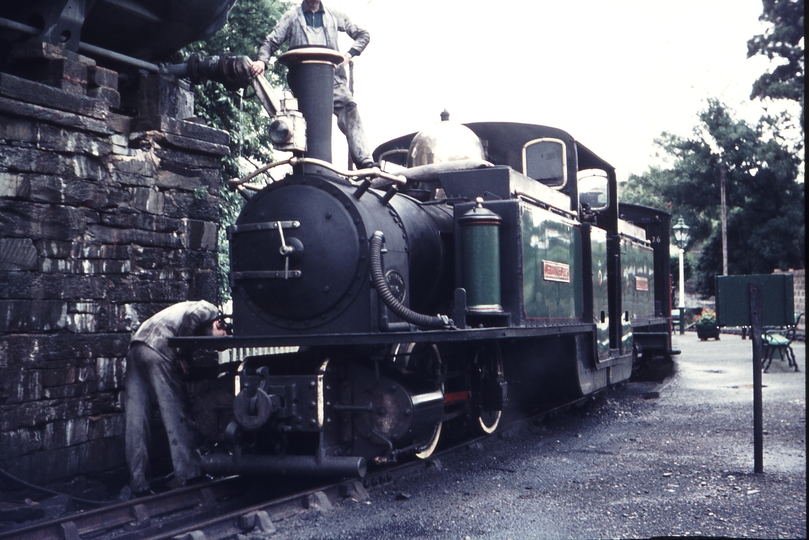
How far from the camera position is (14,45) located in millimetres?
6168

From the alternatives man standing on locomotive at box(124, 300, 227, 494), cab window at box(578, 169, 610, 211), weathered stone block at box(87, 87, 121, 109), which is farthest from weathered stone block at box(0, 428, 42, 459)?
cab window at box(578, 169, 610, 211)

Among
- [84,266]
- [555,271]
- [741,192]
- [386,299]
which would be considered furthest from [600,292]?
[741,192]

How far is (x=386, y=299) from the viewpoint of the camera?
16.4 ft

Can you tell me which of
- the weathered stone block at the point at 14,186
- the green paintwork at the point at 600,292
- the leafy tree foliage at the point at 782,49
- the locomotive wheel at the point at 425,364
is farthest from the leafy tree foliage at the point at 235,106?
the leafy tree foliage at the point at 782,49

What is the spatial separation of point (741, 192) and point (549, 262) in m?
26.5

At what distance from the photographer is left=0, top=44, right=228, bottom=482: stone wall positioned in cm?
562

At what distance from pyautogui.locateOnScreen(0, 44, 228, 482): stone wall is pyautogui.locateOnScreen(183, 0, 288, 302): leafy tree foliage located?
532 centimetres

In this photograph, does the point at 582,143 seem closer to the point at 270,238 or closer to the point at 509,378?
the point at 509,378

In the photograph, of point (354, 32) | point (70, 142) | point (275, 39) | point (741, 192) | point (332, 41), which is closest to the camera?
point (70, 142)

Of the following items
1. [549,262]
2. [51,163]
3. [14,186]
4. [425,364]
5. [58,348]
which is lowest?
[425,364]

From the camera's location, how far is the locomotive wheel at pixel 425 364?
19.3ft

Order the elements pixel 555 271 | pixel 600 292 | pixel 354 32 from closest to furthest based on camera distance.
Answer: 1. pixel 354 32
2. pixel 555 271
3. pixel 600 292

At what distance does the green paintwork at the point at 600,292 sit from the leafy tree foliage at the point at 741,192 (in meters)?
21.3

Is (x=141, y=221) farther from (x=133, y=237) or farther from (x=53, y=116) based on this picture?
(x=53, y=116)
